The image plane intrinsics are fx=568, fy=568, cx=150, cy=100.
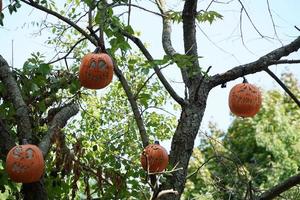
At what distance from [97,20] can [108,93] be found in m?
7.14

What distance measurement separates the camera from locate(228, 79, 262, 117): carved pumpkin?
355 centimetres

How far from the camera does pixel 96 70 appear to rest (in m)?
3.10

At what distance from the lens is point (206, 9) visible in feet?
15.0

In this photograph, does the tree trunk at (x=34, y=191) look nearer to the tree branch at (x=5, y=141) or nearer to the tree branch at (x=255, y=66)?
the tree branch at (x=5, y=141)

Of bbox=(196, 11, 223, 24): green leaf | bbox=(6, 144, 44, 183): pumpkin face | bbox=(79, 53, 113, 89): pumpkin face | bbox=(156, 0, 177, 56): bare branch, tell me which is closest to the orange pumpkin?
bbox=(79, 53, 113, 89): pumpkin face

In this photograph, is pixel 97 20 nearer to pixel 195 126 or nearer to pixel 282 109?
pixel 195 126

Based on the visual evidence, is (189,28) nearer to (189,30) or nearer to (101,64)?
(189,30)

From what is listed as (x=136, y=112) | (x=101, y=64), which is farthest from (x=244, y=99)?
(x=101, y=64)

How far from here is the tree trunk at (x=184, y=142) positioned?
345cm

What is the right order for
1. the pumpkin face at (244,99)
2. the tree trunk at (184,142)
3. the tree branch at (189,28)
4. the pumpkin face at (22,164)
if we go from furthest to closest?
1. the tree branch at (189,28)
2. the pumpkin face at (244,99)
3. the tree trunk at (184,142)
4. the pumpkin face at (22,164)

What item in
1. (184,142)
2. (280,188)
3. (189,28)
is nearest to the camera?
(280,188)

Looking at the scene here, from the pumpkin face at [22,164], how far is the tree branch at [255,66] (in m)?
1.29

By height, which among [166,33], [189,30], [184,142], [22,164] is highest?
[166,33]

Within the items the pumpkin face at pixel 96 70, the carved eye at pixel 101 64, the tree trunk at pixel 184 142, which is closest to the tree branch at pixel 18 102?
the pumpkin face at pixel 96 70
